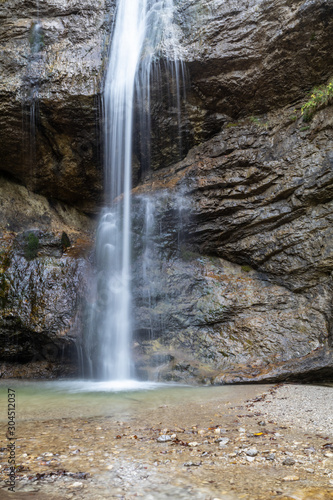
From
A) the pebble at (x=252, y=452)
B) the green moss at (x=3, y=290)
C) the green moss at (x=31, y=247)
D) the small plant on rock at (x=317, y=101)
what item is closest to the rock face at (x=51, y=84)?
the green moss at (x=31, y=247)

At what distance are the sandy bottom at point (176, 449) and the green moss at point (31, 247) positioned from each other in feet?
18.3

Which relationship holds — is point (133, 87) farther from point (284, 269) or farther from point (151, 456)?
point (151, 456)

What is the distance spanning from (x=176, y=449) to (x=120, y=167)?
9.81m

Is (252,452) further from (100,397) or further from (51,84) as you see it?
(51,84)

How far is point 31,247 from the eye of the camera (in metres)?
10.2

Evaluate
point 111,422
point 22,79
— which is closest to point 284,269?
point 111,422

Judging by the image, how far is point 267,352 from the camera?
7531mm

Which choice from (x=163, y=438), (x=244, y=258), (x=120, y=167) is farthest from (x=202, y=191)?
(x=163, y=438)

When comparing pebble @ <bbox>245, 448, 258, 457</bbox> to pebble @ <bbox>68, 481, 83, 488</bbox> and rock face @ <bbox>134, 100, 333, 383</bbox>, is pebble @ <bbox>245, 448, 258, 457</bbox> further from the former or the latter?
rock face @ <bbox>134, 100, 333, 383</bbox>

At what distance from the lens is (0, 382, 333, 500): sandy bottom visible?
216 centimetres

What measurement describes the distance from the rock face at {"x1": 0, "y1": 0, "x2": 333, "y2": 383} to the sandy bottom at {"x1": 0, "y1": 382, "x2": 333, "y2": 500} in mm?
2845

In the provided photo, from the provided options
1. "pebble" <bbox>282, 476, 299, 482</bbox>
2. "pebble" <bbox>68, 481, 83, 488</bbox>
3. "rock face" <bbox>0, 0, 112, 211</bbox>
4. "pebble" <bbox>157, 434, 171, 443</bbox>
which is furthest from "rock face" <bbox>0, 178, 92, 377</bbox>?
"pebble" <bbox>282, 476, 299, 482</bbox>

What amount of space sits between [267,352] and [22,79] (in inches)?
413

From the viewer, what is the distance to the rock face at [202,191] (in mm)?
7961
